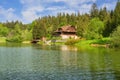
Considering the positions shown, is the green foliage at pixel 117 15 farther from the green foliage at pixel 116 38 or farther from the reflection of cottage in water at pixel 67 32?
the reflection of cottage in water at pixel 67 32

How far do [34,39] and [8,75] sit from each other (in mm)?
137441

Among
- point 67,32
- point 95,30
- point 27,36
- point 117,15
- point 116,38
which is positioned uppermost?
point 117,15

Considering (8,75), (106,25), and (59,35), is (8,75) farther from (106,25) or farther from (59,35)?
(59,35)

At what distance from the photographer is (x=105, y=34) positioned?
4683 inches

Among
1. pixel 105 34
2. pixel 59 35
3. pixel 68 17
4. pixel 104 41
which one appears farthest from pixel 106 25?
pixel 68 17

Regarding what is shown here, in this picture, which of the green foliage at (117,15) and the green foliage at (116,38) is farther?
the green foliage at (117,15)

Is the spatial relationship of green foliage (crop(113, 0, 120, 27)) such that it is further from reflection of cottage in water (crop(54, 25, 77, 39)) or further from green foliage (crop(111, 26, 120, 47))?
reflection of cottage in water (crop(54, 25, 77, 39))

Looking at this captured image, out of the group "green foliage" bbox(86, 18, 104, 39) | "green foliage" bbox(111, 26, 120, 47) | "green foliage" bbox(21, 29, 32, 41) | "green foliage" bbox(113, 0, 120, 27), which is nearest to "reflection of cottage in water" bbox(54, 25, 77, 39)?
"green foliage" bbox(21, 29, 32, 41)

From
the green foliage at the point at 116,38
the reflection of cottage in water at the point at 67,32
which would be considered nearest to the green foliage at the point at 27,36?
Result: the reflection of cottage in water at the point at 67,32

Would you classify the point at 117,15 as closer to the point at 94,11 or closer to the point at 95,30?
the point at 95,30

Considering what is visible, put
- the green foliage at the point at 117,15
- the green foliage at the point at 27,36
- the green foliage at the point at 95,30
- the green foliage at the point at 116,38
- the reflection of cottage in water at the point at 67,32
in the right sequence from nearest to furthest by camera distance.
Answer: the green foliage at the point at 116,38, the green foliage at the point at 117,15, the green foliage at the point at 95,30, the reflection of cottage in water at the point at 67,32, the green foliage at the point at 27,36

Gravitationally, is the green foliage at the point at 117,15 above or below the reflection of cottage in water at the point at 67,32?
above

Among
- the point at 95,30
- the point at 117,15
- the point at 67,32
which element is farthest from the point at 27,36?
the point at 117,15

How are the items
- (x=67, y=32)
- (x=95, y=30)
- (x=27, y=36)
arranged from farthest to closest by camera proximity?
(x=27, y=36)
(x=67, y=32)
(x=95, y=30)
